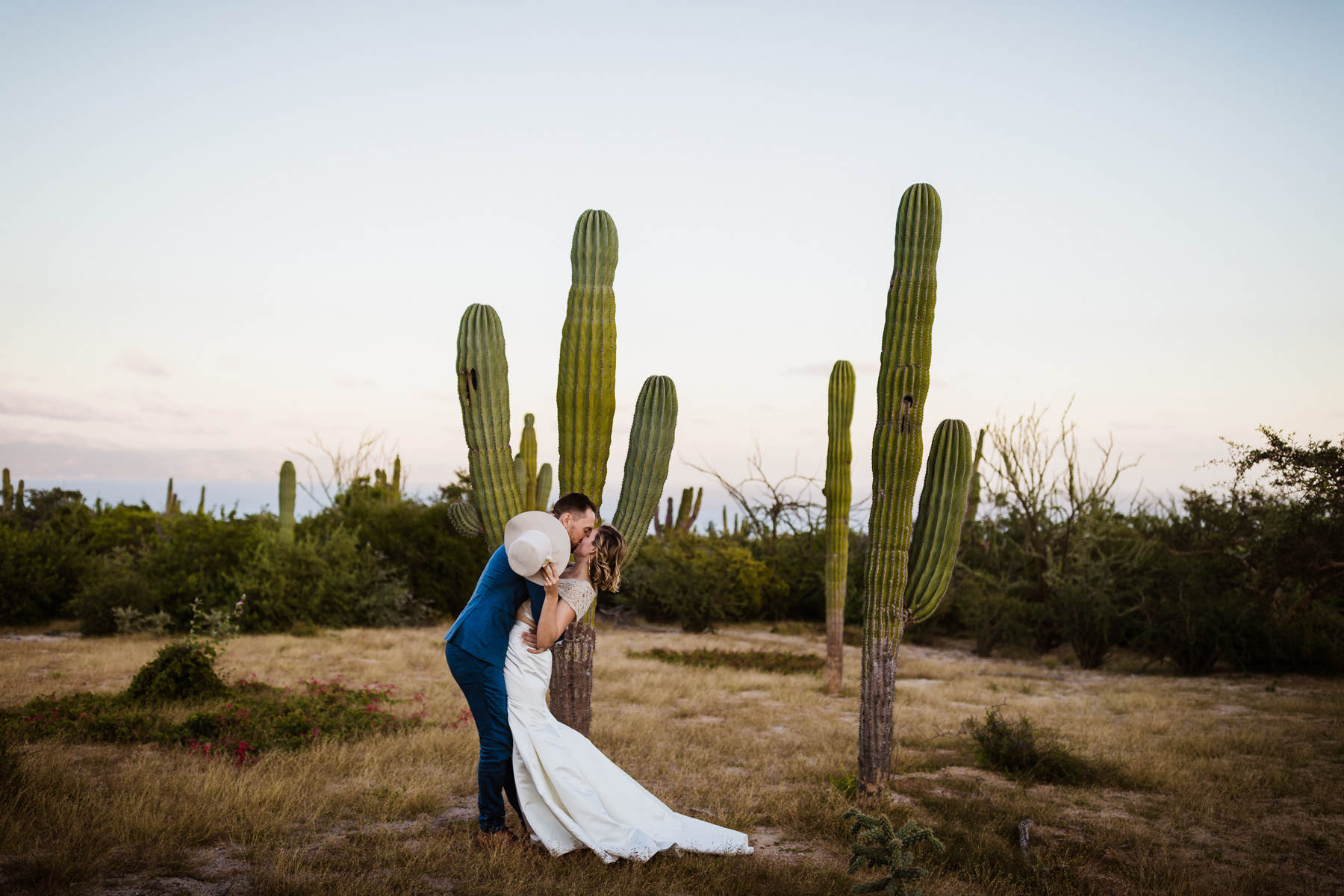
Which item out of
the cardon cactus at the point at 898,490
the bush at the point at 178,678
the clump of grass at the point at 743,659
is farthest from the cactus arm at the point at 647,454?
the clump of grass at the point at 743,659

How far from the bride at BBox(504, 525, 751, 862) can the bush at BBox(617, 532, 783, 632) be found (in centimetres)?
1393

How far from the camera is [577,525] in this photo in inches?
180

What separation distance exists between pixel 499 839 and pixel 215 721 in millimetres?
3940

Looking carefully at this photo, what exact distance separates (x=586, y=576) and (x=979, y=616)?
1335 centimetres

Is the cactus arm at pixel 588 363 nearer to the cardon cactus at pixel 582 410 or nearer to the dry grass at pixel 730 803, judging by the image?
the cardon cactus at pixel 582 410

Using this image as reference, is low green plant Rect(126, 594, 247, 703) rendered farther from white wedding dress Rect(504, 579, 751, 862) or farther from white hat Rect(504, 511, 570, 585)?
white hat Rect(504, 511, 570, 585)

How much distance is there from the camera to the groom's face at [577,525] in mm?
4574

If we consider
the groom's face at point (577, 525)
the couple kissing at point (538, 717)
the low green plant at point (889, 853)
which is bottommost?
the low green plant at point (889, 853)

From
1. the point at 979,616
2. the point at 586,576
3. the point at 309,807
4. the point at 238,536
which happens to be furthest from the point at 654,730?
the point at 238,536

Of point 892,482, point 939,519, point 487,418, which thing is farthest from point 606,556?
point 939,519

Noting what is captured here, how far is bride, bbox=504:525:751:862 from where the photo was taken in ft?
14.4

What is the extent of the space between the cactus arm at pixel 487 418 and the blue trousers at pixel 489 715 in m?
1.89

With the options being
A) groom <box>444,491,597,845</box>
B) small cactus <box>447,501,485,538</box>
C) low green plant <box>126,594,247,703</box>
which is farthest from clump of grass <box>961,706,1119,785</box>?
low green plant <box>126,594,247,703</box>

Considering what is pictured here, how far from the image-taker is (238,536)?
53.7ft
